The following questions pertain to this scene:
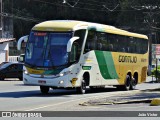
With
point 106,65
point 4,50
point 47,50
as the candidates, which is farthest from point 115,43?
point 4,50

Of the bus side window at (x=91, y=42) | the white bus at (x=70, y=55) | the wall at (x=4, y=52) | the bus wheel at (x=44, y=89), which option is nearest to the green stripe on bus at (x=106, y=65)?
the white bus at (x=70, y=55)

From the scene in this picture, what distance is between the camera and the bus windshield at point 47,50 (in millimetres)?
24156

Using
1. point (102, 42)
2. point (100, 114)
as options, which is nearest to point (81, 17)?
point (102, 42)

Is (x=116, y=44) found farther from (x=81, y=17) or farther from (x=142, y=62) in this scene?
(x=81, y=17)

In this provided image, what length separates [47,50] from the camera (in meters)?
24.3

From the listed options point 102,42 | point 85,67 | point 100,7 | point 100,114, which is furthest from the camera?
point 100,7

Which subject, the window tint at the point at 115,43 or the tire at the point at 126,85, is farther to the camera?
the tire at the point at 126,85

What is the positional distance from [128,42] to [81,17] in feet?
183

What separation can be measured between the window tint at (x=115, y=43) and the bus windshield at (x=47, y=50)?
205 centimetres

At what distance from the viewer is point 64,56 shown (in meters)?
24.1

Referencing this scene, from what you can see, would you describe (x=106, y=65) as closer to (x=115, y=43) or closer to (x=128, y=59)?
(x=115, y=43)

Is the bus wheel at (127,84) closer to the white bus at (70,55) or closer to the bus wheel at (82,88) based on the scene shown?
the white bus at (70,55)

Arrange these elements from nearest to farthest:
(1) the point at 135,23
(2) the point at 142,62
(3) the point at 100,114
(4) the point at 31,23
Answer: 1. (3) the point at 100,114
2. (2) the point at 142,62
3. (1) the point at 135,23
4. (4) the point at 31,23

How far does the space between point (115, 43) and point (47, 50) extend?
6.75 metres
